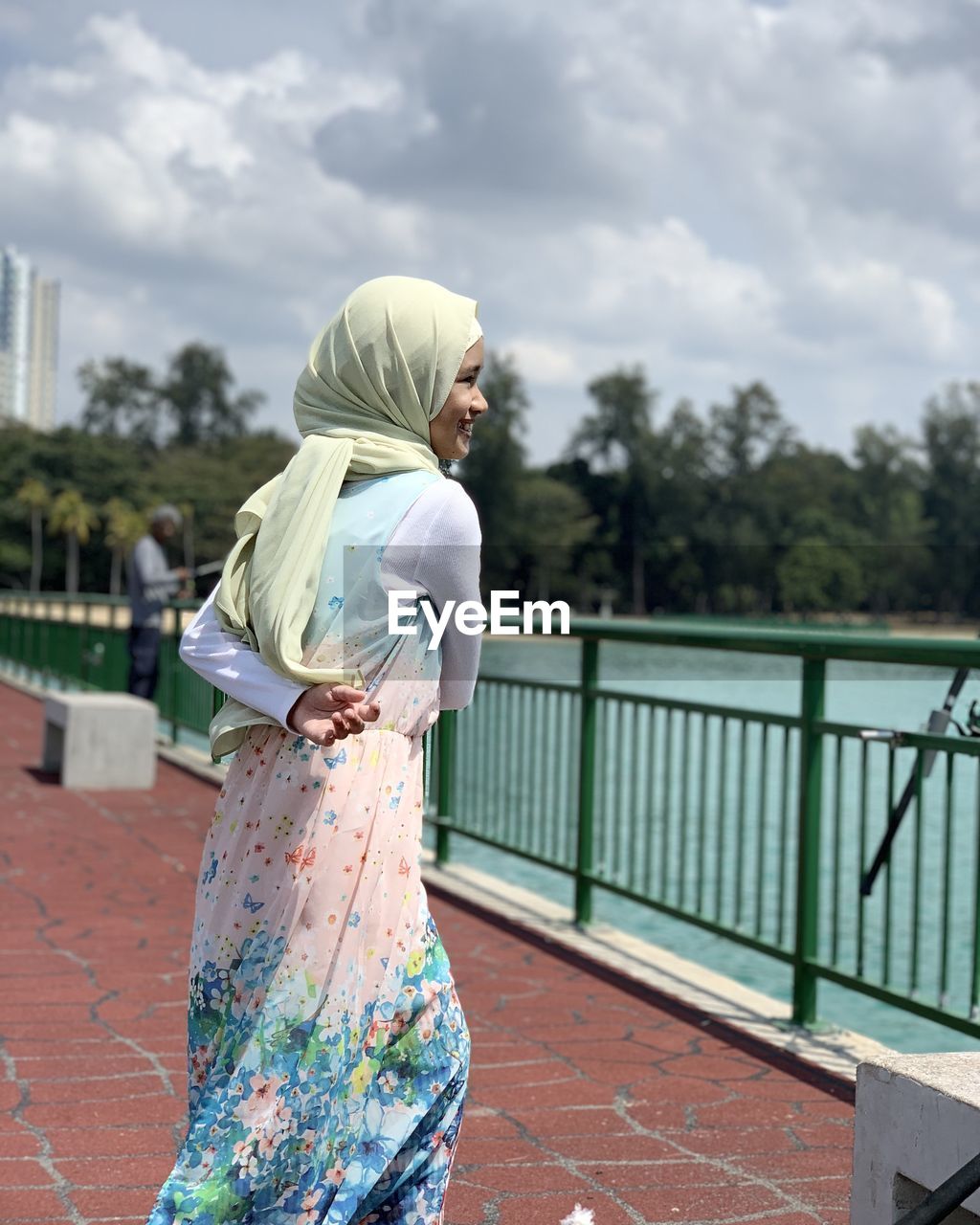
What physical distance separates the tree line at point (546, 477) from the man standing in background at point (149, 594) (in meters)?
73.9

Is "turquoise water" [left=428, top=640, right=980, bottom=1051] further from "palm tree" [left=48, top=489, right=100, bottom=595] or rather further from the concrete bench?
"palm tree" [left=48, top=489, right=100, bottom=595]

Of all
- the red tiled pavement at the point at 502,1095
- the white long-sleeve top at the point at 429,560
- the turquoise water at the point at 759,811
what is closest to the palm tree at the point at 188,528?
the turquoise water at the point at 759,811

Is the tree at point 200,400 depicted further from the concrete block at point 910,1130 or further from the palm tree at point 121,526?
the concrete block at point 910,1130

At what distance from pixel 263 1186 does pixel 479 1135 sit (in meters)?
1.59

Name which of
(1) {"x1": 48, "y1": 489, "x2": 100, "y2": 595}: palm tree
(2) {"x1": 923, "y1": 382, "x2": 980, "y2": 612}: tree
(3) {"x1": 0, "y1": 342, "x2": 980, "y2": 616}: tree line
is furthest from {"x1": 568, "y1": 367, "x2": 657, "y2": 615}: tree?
(1) {"x1": 48, "y1": 489, "x2": 100, "y2": 595}: palm tree

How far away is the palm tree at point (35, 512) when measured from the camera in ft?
307

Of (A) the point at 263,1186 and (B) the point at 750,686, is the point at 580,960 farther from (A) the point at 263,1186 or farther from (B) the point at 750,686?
(A) the point at 263,1186

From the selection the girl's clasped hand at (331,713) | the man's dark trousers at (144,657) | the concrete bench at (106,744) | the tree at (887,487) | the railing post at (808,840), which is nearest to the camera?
the girl's clasped hand at (331,713)

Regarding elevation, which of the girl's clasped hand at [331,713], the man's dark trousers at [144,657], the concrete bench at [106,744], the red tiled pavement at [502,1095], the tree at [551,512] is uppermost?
the tree at [551,512]

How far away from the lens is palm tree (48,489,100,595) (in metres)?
93.2

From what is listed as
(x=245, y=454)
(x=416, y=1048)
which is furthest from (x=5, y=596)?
(x=245, y=454)

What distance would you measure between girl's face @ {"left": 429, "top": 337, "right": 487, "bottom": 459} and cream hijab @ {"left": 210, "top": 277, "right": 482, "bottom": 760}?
0.02 metres

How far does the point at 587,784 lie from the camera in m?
6.21

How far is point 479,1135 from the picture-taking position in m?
3.71
